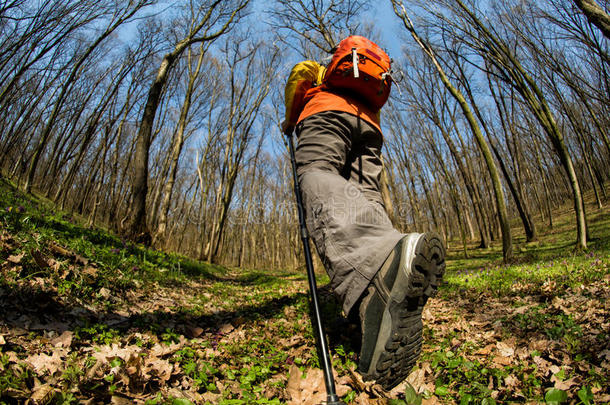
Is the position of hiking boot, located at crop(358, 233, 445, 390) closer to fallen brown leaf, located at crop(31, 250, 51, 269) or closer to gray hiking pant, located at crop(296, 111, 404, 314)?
gray hiking pant, located at crop(296, 111, 404, 314)

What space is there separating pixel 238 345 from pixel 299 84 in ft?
6.38

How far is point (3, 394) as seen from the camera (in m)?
0.93

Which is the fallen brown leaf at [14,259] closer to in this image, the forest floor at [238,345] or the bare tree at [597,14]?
the forest floor at [238,345]

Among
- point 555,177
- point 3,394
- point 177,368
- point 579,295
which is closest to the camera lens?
point 3,394

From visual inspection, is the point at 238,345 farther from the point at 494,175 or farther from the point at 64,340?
the point at 494,175

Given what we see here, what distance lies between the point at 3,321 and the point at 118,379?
834 millimetres

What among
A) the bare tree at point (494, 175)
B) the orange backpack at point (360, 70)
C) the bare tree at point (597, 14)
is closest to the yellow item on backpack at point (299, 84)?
the orange backpack at point (360, 70)

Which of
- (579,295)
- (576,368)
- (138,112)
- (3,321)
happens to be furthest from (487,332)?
(138,112)

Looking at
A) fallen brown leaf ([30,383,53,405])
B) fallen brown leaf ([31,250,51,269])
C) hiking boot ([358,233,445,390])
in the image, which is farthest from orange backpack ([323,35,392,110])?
fallen brown leaf ([31,250,51,269])

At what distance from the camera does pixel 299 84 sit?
2.22 metres

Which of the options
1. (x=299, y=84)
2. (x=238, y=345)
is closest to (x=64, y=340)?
(x=238, y=345)

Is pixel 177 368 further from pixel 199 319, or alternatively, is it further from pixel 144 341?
pixel 199 319

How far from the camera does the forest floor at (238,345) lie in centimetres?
117

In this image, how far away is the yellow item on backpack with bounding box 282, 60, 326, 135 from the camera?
7.30ft
